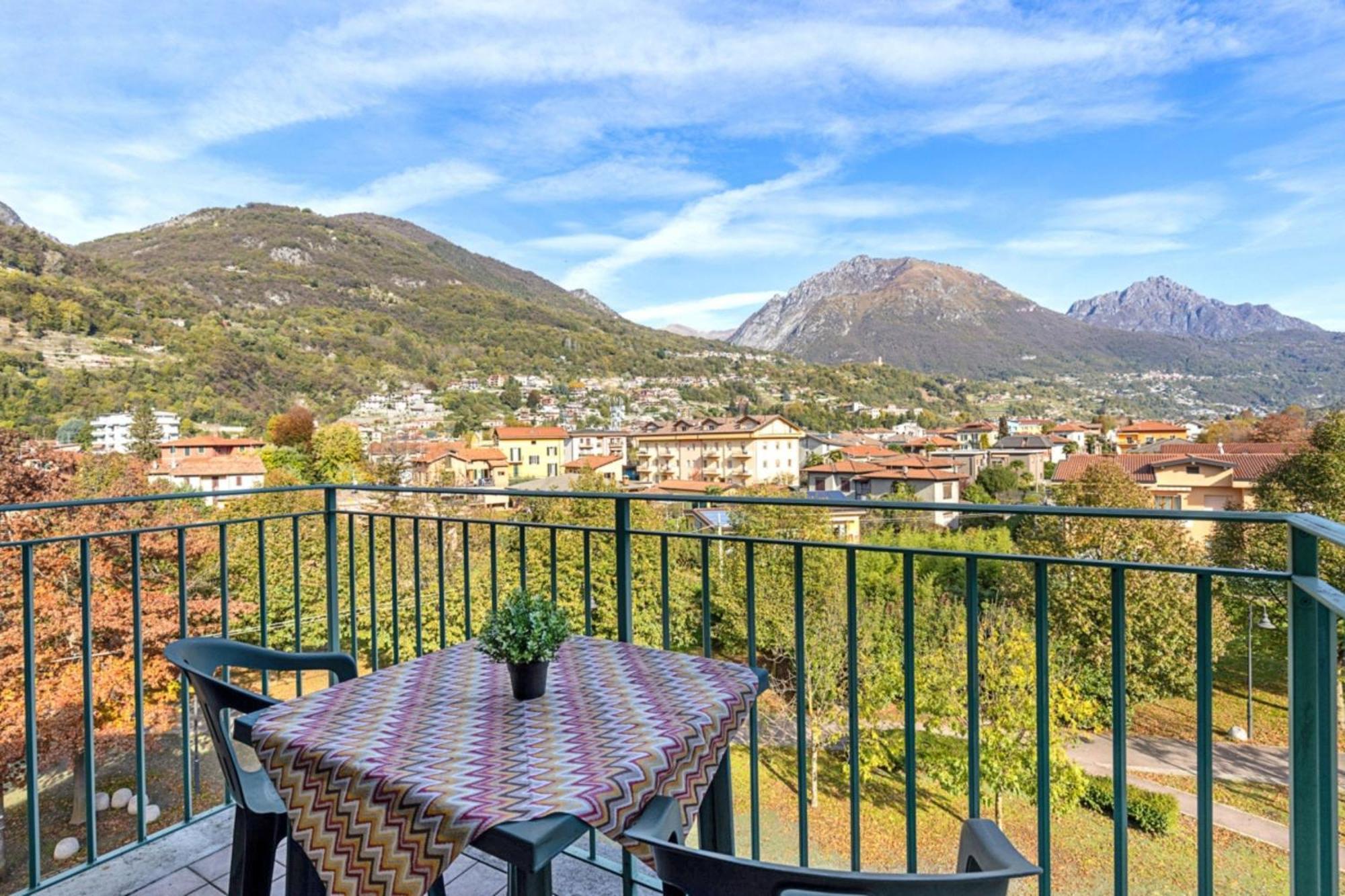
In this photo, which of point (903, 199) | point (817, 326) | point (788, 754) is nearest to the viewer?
point (788, 754)

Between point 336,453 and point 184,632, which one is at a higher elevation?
point 336,453

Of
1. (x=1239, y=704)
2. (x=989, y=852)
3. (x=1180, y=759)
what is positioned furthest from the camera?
(x=1239, y=704)

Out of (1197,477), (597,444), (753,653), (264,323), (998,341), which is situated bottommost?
(1197,477)

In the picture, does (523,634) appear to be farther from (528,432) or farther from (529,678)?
(528,432)

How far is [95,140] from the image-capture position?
81.1 ft

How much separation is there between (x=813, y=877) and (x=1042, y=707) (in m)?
1.24

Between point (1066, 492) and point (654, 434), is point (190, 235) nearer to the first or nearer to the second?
point (654, 434)

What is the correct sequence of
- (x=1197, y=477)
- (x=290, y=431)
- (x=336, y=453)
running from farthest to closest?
1. (x=290, y=431)
2. (x=336, y=453)
3. (x=1197, y=477)

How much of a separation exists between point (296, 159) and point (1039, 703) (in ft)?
170

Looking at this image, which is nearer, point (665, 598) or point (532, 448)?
point (665, 598)

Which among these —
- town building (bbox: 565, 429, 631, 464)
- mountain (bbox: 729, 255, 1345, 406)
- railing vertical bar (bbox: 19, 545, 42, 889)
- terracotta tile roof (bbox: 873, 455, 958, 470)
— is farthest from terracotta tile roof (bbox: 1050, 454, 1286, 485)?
mountain (bbox: 729, 255, 1345, 406)

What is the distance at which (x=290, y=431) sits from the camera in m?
37.3

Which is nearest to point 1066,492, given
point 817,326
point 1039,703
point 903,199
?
point 1039,703

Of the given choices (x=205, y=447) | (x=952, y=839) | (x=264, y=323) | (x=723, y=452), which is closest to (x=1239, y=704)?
(x=952, y=839)
